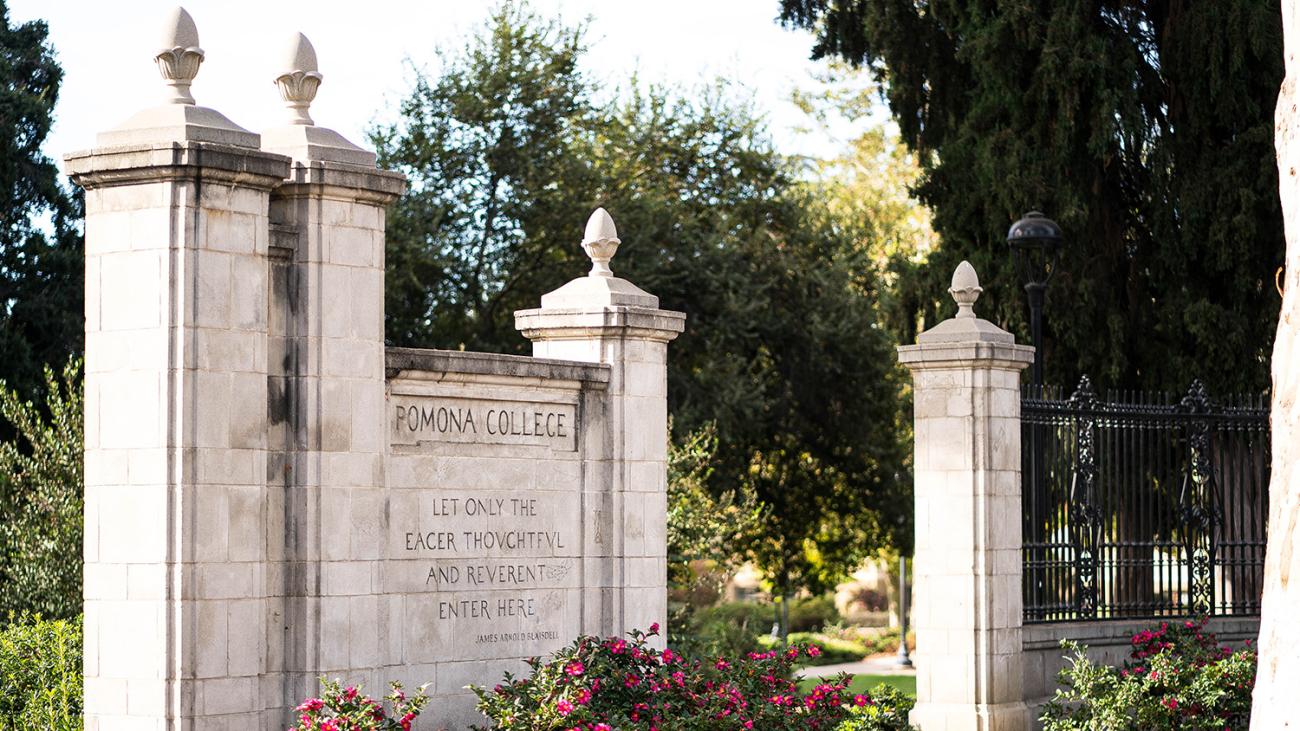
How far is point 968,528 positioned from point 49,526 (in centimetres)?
696

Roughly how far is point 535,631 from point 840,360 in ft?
57.8

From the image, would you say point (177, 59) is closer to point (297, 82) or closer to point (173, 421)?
point (297, 82)

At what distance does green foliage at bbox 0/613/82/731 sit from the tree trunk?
284 inches

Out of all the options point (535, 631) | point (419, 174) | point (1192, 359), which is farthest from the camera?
point (419, 174)

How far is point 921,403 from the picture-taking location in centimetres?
1352

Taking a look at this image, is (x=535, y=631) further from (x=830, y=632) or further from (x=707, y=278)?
(x=830, y=632)

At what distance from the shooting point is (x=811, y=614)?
3497 cm

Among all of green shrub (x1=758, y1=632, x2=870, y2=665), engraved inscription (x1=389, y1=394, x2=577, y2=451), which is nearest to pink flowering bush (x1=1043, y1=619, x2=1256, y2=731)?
engraved inscription (x1=389, y1=394, x2=577, y2=451)

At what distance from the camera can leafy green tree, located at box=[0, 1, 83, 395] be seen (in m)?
20.7

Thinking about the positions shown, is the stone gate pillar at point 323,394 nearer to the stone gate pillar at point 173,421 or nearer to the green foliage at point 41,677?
the stone gate pillar at point 173,421

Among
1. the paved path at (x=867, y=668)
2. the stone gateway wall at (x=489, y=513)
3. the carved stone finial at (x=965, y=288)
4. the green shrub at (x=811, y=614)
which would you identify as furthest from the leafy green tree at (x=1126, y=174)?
the green shrub at (x=811, y=614)

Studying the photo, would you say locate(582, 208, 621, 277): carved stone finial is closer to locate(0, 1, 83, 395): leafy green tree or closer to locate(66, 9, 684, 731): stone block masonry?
locate(66, 9, 684, 731): stone block masonry

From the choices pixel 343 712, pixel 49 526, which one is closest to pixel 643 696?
pixel 343 712

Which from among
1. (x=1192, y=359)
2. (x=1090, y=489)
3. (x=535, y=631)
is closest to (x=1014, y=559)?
(x=1090, y=489)
